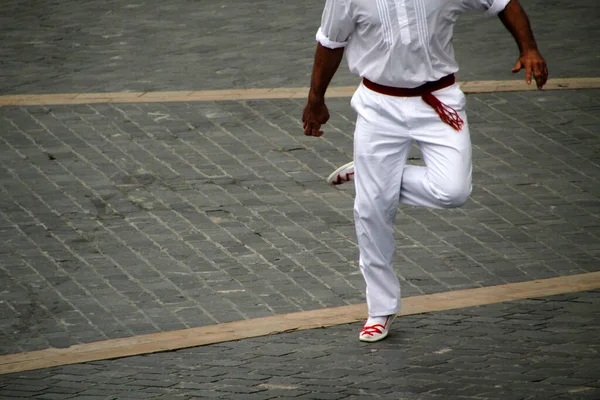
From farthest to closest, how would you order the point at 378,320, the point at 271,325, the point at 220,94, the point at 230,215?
the point at 220,94 → the point at 230,215 → the point at 271,325 → the point at 378,320

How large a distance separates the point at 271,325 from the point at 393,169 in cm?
118

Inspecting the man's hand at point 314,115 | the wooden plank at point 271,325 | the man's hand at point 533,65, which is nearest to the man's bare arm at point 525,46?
the man's hand at point 533,65

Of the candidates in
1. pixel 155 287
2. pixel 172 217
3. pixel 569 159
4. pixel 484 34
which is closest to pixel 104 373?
pixel 155 287

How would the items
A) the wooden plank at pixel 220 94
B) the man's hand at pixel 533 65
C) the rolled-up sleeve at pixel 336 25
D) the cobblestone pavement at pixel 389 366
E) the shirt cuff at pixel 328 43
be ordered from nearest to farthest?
the cobblestone pavement at pixel 389 366, the man's hand at pixel 533 65, the rolled-up sleeve at pixel 336 25, the shirt cuff at pixel 328 43, the wooden plank at pixel 220 94

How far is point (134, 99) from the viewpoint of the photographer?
10.8 metres

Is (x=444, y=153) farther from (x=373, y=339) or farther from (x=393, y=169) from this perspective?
(x=373, y=339)

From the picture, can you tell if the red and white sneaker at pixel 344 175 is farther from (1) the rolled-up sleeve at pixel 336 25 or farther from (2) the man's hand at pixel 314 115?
(1) the rolled-up sleeve at pixel 336 25

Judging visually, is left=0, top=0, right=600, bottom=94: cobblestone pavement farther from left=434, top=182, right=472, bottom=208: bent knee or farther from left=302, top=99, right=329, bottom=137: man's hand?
left=434, top=182, right=472, bottom=208: bent knee

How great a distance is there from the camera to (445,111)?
595cm

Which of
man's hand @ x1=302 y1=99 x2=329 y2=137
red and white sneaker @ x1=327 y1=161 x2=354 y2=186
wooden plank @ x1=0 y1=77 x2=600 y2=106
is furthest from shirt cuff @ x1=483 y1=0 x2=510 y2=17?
wooden plank @ x1=0 y1=77 x2=600 y2=106

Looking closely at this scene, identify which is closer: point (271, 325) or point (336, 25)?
point (336, 25)

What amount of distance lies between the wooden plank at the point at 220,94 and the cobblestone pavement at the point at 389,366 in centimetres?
450

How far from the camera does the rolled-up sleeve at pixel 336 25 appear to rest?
19.4ft

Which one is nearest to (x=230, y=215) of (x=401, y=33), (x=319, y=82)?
(x=319, y=82)
